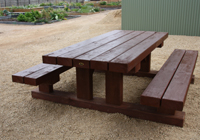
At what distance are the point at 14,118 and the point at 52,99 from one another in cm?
56

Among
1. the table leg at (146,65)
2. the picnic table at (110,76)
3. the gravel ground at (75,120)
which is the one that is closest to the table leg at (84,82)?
the picnic table at (110,76)

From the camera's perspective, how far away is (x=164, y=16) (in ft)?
26.9

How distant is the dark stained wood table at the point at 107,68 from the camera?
2.34m

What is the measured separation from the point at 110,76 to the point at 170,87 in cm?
66

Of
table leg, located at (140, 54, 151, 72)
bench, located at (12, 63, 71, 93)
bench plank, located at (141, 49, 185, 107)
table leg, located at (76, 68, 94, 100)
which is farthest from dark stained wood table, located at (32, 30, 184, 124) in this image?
table leg, located at (140, 54, 151, 72)

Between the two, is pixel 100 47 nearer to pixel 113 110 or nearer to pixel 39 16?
pixel 113 110

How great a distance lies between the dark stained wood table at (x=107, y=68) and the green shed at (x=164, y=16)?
5276 millimetres

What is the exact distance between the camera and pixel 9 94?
11.3ft

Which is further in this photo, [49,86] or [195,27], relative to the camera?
[195,27]

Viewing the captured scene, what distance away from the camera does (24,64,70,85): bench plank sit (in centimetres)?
267

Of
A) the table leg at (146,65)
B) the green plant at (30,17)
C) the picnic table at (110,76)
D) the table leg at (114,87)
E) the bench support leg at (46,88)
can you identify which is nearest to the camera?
the picnic table at (110,76)

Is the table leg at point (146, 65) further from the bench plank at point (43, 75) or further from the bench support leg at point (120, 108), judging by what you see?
the bench plank at point (43, 75)

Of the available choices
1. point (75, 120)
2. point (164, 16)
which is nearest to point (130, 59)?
point (75, 120)

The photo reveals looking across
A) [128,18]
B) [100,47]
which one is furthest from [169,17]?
[100,47]
